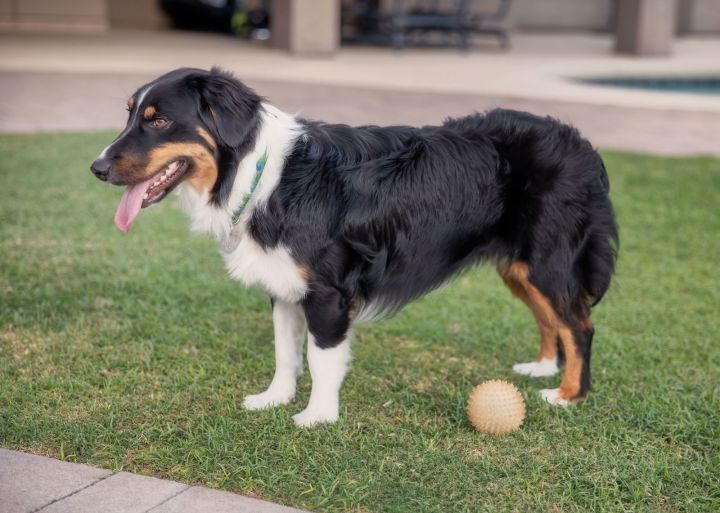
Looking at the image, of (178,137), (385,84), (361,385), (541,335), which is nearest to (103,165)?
(178,137)

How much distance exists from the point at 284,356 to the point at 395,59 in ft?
46.6

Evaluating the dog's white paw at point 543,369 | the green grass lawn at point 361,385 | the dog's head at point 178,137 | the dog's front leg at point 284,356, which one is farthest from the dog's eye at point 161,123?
the dog's white paw at point 543,369

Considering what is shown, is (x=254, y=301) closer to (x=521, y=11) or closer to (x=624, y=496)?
(x=624, y=496)

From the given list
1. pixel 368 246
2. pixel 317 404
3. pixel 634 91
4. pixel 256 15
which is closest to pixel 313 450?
pixel 317 404

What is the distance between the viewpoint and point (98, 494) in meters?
3.35

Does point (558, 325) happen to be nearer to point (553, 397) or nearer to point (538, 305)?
point (538, 305)

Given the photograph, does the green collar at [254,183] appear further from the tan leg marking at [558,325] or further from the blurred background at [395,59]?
the blurred background at [395,59]

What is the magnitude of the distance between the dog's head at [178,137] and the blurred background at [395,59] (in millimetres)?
7211

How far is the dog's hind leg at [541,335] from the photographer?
4414 millimetres

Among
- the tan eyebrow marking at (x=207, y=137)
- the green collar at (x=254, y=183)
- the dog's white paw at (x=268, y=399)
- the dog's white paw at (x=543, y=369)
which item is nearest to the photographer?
the tan eyebrow marking at (x=207, y=137)

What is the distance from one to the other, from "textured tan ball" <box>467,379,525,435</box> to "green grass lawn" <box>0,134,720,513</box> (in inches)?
2.3

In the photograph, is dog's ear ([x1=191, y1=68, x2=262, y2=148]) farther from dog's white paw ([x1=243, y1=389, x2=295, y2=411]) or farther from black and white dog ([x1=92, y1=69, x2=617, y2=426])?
dog's white paw ([x1=243, y1=389, x2=295, y2=411])

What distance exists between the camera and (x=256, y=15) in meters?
22.8

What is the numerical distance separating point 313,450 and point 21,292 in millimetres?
2628
